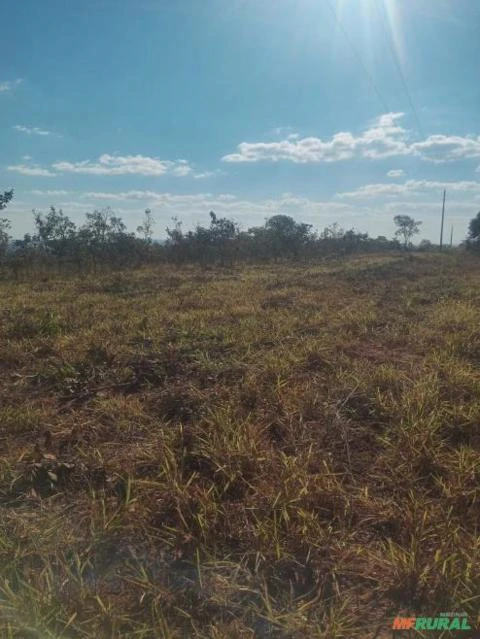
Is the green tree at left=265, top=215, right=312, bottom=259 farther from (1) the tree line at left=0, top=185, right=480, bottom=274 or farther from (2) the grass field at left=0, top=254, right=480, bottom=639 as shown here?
(2) the grass field at left=0, top=254, right=480, bottom=639

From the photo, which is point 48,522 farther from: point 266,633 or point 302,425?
point 302,425

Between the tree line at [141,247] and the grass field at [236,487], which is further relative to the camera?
the tree line at [141,247]

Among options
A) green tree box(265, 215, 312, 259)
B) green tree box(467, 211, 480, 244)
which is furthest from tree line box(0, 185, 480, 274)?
green tree box(467, 211, 480, 244)

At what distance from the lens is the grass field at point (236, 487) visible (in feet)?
5.45

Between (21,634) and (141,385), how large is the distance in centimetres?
240

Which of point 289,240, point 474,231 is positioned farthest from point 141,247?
point 474,231

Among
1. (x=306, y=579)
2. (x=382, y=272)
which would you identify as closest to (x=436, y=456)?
(x=306, y=579)

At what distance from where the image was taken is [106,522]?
2072 mm

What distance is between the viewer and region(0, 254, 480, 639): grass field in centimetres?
166

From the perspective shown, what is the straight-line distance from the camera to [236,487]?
241 cm

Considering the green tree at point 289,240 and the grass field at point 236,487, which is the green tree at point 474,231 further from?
the grass field at point 236,487

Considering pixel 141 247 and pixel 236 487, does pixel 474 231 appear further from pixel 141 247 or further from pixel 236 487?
pixel 236 487

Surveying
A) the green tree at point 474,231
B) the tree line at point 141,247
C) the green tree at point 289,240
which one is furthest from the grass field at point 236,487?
the green tree at point 474,231

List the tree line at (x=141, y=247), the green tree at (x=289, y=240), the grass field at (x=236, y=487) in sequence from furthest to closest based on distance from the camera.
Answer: the green tree at (x=289, y=240), the tree line at (x=141, y=247), the grass field at (x=236, y=487)
